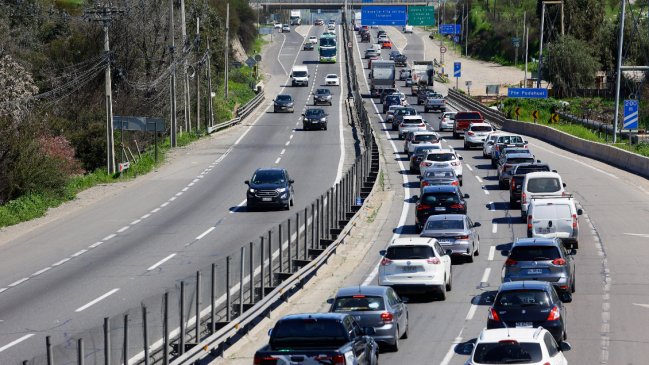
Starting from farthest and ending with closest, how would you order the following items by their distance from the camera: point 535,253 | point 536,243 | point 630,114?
point 630,114, point 536,243, point 535,253

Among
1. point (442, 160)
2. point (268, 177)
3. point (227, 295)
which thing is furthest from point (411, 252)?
point (442, 160)

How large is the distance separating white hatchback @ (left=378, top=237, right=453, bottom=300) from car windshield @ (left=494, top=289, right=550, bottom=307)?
5561 mm

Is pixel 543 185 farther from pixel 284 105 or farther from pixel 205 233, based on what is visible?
pixel 284 105

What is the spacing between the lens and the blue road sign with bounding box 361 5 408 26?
4961 inches

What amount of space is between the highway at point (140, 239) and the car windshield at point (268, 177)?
4.35ft

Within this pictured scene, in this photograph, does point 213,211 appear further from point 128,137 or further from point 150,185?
point 128,137

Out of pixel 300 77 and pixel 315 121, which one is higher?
pixel 300 77

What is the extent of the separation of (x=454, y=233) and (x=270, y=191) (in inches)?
524

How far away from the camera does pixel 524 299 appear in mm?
22891

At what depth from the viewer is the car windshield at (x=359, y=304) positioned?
74.8ft

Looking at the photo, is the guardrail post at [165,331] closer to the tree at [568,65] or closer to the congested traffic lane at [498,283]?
the congested traffic lane at [498,283]

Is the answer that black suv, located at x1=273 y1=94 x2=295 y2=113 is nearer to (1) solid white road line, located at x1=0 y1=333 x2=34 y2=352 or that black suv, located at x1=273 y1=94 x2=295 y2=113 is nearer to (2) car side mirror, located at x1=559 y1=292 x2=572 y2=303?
(2) car side mirror, located at x1=559 y1=292 x2=572 y2=303

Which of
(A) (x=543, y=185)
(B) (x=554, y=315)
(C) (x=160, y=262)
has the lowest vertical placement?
(C) (x=160, y=262)

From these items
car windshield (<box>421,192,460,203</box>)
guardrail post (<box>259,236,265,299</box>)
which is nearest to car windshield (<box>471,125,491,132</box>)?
car windshield (<box>421,192,460,203</box>)
